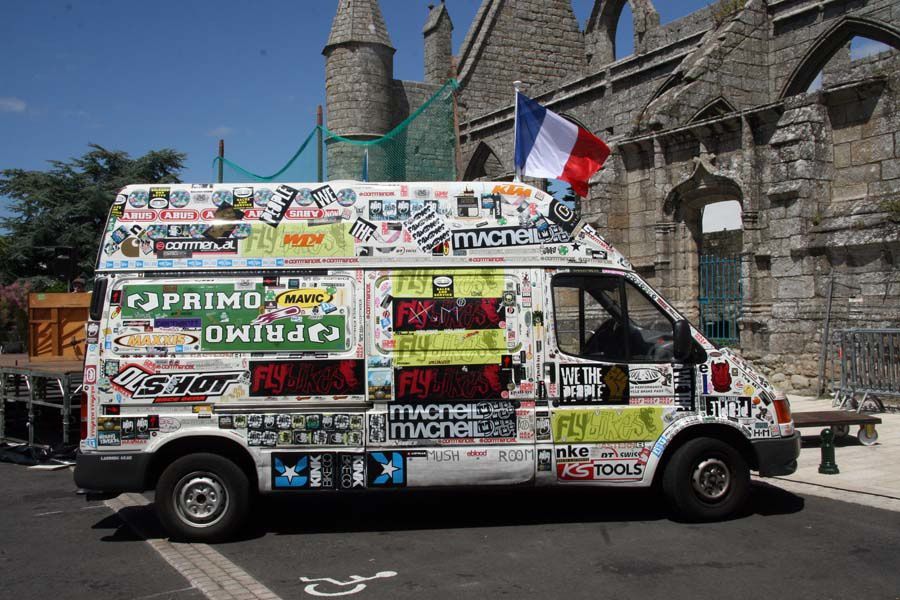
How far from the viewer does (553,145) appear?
33.5 feet

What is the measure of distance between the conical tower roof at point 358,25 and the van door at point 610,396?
73.3 feet

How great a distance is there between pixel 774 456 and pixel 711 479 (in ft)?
1.73

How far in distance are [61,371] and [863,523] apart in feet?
25.5

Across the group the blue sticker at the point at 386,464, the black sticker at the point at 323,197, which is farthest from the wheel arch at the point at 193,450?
the black sticker at the point at 323,197

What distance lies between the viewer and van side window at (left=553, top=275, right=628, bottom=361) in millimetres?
6316

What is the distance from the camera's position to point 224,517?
19.8 ft

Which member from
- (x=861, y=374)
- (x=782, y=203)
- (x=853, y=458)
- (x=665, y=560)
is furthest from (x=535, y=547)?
(x=782, y=203)

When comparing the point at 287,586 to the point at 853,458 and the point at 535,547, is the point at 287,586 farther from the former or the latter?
the point at 853,458

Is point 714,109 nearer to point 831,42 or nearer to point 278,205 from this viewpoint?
point 831,42

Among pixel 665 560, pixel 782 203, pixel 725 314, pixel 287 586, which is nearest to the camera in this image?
pixel 287 586

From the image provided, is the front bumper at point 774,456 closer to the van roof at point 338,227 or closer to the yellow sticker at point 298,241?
the van roof at point 338,227

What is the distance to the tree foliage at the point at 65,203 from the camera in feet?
94.2

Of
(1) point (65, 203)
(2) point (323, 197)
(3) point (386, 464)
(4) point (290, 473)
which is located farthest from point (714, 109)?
(1) point (65, 203)

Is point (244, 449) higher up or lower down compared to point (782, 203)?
lower down
